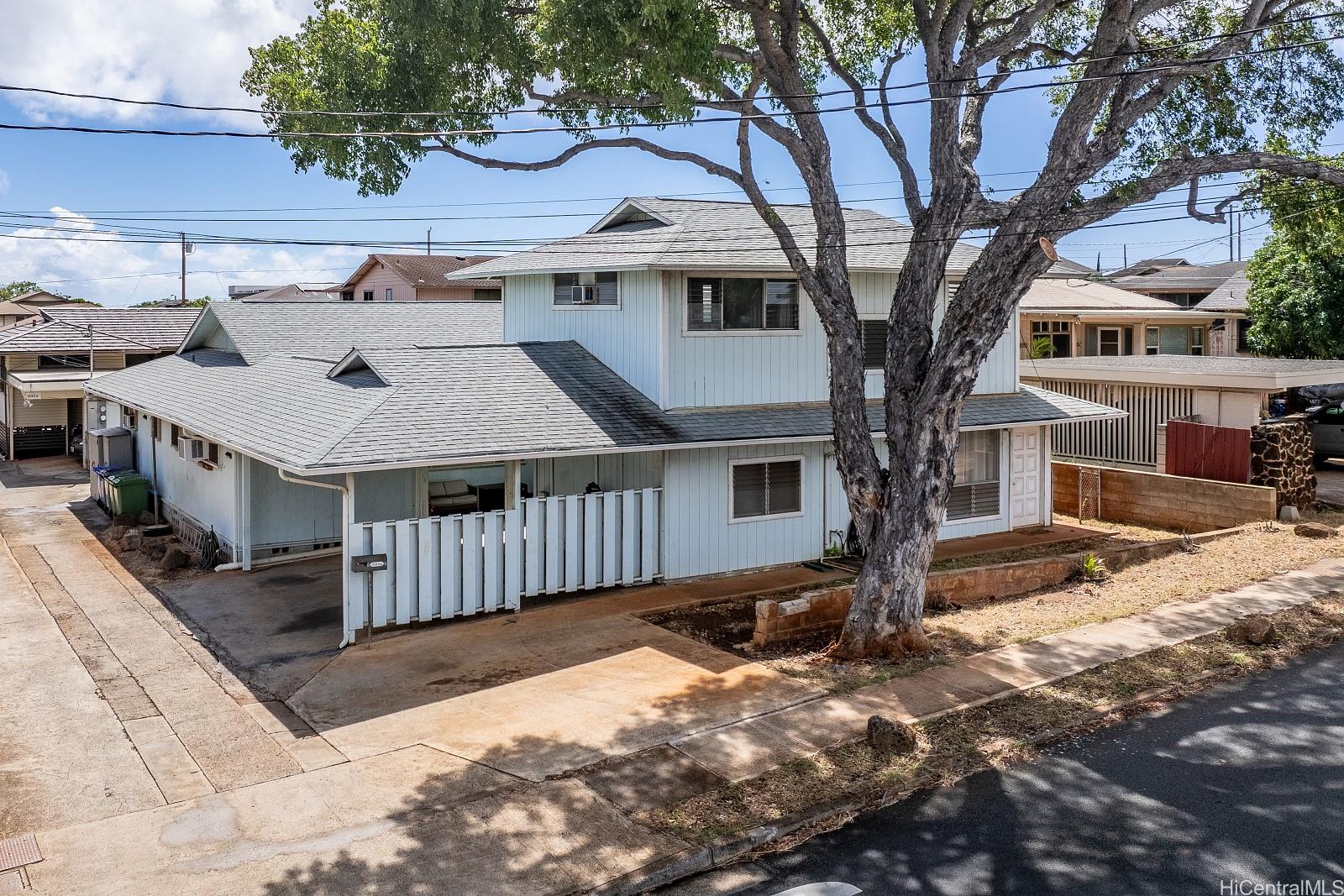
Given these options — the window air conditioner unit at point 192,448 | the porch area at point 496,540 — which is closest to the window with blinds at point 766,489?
the porch area at point 496,540

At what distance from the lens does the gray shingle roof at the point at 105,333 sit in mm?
32156

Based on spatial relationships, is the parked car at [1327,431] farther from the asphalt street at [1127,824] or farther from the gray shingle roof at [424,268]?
the gray shingle roof at [424,268]

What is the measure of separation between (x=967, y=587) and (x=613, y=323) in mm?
7163

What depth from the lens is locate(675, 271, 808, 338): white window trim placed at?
54.1 ft

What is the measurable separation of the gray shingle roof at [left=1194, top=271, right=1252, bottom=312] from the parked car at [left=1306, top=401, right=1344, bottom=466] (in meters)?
8.23

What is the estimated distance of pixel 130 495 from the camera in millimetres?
21719

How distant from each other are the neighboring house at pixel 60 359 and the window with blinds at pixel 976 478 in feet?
82.8

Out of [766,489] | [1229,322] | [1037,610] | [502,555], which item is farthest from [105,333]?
[1229,322]

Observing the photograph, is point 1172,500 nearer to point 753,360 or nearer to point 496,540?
point 753,360

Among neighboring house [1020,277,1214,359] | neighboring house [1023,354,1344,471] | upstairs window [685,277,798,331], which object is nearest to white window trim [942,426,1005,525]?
neighboring house [1023,354,1344,471]

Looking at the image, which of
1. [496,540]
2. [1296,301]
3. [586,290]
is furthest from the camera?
[1296,301]

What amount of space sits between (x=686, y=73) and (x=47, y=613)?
463 inches

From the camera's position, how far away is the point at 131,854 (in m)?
7.87

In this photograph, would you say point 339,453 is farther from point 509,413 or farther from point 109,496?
point 109,496
